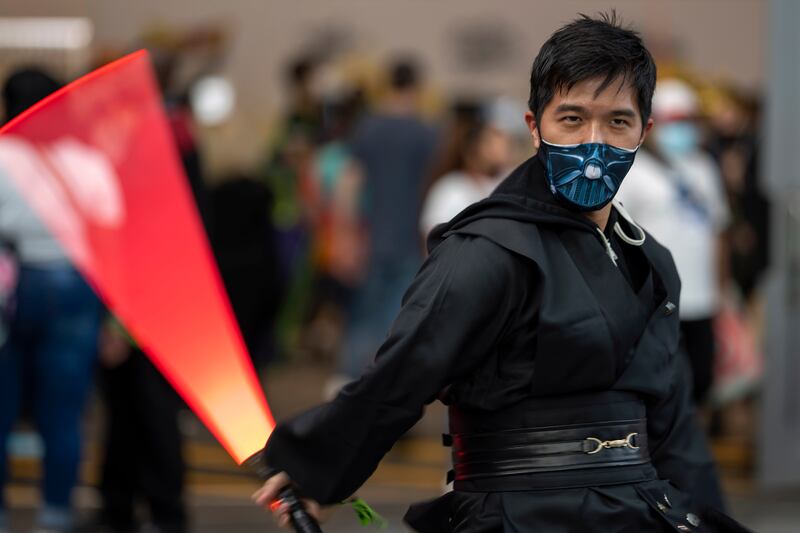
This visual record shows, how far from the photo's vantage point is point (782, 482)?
7.75m

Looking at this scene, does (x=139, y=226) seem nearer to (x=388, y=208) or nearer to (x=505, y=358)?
(x=505, y=358)

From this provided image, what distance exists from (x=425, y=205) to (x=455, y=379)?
4.43m

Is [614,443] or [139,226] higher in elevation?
[139,226]

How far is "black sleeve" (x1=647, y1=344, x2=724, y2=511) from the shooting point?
371 cm

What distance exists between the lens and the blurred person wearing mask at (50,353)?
6.09 meters

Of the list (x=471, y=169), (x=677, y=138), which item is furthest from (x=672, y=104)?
(x=471, y=169)

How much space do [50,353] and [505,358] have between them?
335 cm

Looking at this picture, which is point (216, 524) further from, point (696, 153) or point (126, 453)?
point (696, 153)

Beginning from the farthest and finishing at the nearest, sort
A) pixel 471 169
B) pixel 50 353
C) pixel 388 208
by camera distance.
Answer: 1. pixel 388 208
2. pixel 471 169
3. pixel 50 353

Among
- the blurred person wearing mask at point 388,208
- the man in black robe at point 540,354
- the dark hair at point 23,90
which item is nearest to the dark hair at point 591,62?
the man in black robe at point 540,354

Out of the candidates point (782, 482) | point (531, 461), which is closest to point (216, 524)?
point (782, 482)

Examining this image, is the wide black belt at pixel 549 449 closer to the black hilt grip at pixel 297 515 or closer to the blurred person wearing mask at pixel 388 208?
the black hilt grip at pixel 297 515

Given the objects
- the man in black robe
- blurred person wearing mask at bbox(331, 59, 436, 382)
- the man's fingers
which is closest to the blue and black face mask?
the man in black robe

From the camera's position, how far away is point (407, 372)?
126 inches
